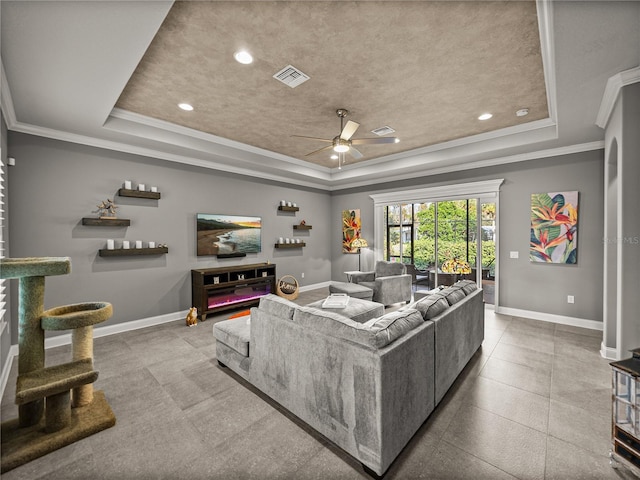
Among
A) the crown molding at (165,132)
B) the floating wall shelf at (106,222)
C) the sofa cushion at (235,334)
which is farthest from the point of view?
the floating wall shelf at (106,222)

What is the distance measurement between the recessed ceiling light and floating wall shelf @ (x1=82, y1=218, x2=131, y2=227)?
2.89 meters

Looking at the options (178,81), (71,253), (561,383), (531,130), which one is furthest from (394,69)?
(71,253)

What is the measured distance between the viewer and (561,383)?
2607 millimetres

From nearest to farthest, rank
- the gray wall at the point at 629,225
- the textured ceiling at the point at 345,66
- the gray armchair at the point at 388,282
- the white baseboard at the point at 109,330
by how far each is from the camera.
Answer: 1. the textured ceiling at the point at 345,66
2. the gray wall at the point at 629,225
3. the white baseboard at the point at 109,330
4. the gray armchair at the point at 388,282

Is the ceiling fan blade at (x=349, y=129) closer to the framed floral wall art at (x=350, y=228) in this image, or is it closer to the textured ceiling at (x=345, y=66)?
the textured ceiling at (x=345, y=66)

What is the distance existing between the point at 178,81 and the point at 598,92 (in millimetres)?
4123

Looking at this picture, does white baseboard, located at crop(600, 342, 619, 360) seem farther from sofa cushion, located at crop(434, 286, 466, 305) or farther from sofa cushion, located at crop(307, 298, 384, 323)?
sofa cushion, located at crop(307, 298, 384, 323)

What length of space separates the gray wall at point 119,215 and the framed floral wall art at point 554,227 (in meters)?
5.06

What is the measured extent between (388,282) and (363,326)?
364cm

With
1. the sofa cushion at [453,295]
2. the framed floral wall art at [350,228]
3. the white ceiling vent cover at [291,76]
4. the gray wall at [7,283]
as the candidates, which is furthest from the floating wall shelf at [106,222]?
the framed floral wall art at [350,228]

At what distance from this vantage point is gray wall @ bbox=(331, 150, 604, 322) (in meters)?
4.09

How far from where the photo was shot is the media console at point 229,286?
460 centimetres

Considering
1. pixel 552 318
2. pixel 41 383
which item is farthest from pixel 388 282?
pixel 41 383

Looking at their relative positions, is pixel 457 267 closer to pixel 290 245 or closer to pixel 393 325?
pixel 393 325
